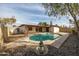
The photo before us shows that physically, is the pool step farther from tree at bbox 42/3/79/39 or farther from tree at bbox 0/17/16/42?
tree at bbox 0/17/16/42

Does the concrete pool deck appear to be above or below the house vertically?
below

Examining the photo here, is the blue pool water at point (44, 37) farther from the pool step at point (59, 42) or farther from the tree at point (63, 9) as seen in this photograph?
the tree at point (63, 9)

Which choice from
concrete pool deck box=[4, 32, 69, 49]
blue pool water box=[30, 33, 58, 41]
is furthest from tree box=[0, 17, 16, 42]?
blue pool water box=[30, 33, 58, 41]

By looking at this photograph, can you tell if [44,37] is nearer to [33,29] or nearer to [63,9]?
[33,29]

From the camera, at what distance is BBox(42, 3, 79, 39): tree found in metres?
1.82

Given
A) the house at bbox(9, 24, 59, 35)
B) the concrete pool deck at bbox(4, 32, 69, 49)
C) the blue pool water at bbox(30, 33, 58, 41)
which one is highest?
the house at bbox(9, 24, 59, 35)

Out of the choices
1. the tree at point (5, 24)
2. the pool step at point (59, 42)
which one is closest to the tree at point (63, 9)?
the pool step at point (59, 42)

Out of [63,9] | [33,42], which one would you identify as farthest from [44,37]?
[63,9]

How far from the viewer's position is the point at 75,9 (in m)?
1.82

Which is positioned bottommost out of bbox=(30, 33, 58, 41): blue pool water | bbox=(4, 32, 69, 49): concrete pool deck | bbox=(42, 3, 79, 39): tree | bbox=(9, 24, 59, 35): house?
bbox=(4, 32, 69, 49): concrete pool deck

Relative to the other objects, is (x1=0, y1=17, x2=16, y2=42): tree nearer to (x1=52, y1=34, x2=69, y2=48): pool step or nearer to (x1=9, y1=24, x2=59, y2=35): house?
(x1=9, y1=24, x2=59, y2=35): house

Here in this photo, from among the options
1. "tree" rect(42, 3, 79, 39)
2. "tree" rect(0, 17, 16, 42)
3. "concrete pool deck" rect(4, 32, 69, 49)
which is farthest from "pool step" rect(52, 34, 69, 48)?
"tree" rect(0, 17, 16, 42)

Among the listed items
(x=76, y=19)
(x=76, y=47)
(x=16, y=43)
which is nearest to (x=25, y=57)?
(x=16, y=43)

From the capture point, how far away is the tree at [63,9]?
1815mm
